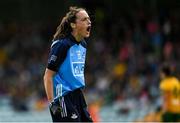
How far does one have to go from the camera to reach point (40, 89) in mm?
23094

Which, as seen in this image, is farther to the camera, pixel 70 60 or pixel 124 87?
pixel 124 87

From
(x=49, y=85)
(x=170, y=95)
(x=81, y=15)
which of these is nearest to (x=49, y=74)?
(x=49, y=85)

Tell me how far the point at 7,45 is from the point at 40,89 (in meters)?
3.39

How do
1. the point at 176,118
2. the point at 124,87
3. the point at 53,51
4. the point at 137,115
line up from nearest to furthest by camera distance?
the point at 53,51 → the point at 176,118 → the point at 137,115 → the point at 124,87

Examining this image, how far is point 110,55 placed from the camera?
23031mm

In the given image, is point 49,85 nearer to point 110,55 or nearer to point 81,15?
point 81,15

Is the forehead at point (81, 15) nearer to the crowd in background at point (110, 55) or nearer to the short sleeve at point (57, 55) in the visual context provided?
the short sleeve at point (57, 55)

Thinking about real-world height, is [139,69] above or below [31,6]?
below

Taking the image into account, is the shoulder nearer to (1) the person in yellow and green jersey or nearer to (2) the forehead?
(1) the person in yellow and green jersey

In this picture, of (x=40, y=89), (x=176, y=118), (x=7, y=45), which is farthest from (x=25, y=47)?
(x=176, y=118)

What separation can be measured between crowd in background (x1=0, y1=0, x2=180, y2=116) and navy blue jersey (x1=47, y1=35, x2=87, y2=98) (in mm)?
11348

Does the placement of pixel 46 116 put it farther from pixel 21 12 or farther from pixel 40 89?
pixel 21 12

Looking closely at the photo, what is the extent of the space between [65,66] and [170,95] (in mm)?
5746

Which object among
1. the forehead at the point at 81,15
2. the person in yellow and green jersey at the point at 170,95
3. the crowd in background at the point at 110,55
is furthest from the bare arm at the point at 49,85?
the crowd in background at the point at 110,55
